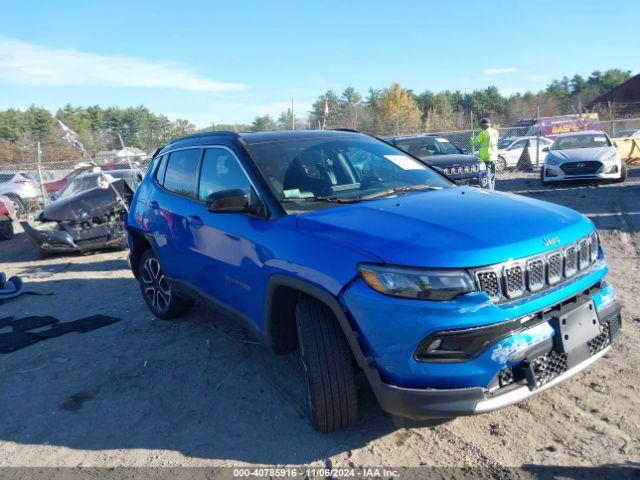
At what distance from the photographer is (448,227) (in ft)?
8.76

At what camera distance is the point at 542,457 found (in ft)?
8.70

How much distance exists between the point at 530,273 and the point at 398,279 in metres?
0.68

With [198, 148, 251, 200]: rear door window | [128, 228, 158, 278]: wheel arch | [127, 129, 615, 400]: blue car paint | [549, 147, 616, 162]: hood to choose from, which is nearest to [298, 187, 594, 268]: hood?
[127, 129, 615, 400]: blue car paint

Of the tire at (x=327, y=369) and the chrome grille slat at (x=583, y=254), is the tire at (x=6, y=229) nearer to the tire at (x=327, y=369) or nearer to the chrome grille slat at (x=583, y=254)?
the tire at (x=327, y=369)

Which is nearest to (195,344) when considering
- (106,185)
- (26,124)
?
(106,185)

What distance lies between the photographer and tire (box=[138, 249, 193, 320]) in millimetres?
5027

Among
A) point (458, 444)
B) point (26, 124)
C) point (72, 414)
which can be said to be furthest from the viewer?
point (26, 124)

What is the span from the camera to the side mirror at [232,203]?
320 cm

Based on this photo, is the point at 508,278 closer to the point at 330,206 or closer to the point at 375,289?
the point at 375,289

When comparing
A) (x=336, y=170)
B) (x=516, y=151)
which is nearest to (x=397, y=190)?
(x=336, y=170)

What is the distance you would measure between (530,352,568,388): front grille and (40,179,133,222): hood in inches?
335

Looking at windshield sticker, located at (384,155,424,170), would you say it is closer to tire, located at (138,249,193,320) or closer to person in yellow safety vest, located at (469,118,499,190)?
tire, located at (138,249,193,320)

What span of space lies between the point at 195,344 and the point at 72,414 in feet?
4.06

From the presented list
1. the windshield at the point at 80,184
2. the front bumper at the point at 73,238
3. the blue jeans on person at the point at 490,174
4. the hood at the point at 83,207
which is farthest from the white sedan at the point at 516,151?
the front bumper at the point at 73,238
